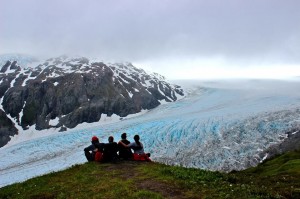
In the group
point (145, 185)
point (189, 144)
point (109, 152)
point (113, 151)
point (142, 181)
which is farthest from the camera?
point (189, 144)

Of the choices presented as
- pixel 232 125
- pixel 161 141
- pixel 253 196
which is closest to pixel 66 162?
pixel 161 141

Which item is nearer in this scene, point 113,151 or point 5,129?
point 113,151

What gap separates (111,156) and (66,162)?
7471cm

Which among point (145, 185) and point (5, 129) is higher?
point (145, 185)

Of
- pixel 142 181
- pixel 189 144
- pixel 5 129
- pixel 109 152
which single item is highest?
pixel 109 152

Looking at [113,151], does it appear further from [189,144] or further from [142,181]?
[189,144]

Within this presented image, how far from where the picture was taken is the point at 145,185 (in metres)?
18.1

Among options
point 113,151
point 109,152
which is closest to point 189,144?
point 113,151

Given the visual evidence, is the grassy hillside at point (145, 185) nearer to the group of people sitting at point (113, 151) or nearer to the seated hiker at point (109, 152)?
the seated hiker at point (109, 152)

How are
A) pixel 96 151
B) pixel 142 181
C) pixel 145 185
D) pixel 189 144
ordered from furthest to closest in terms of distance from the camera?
pixel 189 144, pixel 96 151, pixel 142 181, pixel 145 185

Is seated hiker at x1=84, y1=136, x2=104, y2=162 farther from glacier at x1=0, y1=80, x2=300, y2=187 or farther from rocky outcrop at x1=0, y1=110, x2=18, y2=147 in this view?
rocky outcrop at x1=0, y1=110, x2=18, y2=147

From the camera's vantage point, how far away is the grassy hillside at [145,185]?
15984 mm

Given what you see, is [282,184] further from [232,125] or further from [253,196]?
[232,125]

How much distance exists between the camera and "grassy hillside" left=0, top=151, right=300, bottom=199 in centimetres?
1598
